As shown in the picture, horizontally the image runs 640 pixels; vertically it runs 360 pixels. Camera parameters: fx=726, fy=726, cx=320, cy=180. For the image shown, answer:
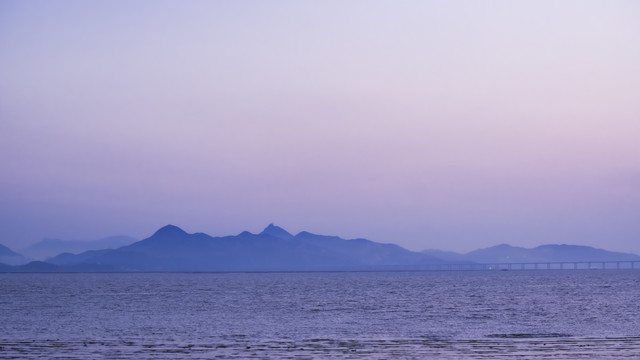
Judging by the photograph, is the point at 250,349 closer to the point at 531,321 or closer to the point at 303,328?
the point at 303,328

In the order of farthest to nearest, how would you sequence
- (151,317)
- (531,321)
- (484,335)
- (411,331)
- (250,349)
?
(151,317) → (531,321) → (411,331) → (484,335) → (250,349)

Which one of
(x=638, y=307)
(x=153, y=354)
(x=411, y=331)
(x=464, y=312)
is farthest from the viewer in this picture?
(x=638, y=307)

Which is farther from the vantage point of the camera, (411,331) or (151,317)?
(151,317)

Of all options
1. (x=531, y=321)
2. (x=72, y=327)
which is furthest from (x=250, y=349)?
(x=531, y=321)

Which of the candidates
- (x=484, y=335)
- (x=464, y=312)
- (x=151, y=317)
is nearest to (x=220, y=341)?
(x=484, y=335)

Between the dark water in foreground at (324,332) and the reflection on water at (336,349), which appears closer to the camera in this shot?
the reflection on water at (336,349)

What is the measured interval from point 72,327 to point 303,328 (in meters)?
14.6

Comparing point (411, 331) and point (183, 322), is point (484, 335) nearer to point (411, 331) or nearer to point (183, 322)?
point (411, 331)

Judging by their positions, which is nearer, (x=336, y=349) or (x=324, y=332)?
(x=336, y=349)

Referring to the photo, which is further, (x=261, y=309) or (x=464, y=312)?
(x=261, y=309)

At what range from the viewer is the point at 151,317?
181 ft

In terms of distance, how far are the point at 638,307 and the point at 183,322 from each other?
132 ft

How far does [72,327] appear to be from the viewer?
45.6 metres

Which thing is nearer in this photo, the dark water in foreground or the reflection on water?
the reflection on water
